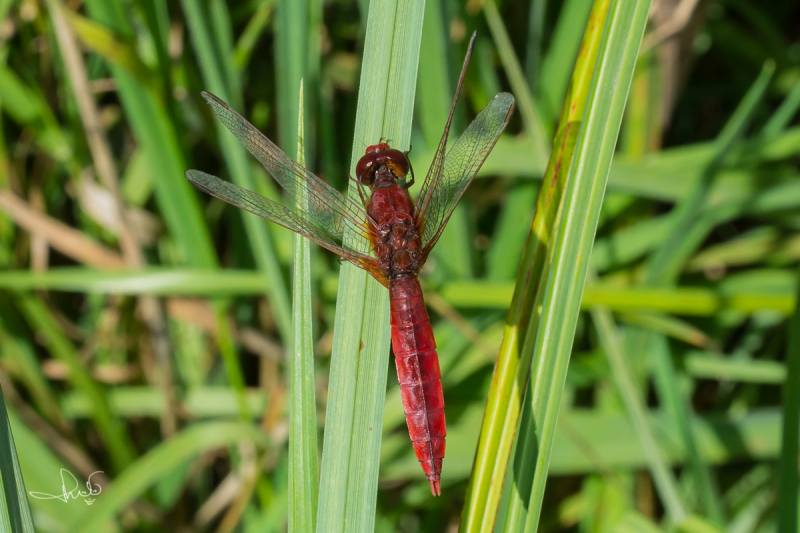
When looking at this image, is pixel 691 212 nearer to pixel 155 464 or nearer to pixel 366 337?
pixel 366 337

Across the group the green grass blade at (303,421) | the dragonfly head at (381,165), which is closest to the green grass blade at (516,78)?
the dragonfly head at (381,165)

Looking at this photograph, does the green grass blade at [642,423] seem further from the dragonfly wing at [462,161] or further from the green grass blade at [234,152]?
the green grass blade at [234,152]

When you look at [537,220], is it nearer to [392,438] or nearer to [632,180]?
[632,180]

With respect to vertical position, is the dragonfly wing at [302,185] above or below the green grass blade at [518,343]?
above

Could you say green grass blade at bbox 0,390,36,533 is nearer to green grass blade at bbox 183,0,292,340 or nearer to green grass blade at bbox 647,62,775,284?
green grass blade at bbox 183,0,292,340

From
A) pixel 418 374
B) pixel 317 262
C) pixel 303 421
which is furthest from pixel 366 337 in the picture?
pixel 317 262

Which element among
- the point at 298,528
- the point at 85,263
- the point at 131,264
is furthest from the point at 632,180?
the point at 85,263
